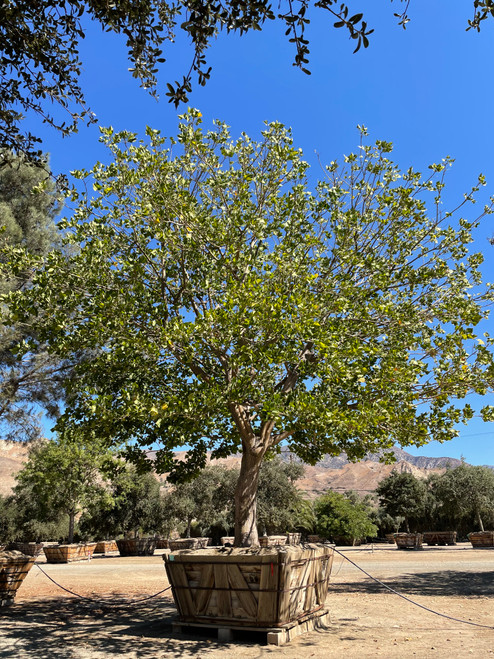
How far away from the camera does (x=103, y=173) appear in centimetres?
907

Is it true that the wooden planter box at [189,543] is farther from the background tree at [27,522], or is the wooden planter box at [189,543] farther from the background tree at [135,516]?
the background tree at [27,522]

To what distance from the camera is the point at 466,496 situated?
4069 centimetres

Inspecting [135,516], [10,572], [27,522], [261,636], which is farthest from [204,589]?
[27,522]

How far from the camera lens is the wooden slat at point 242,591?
24.5 ft

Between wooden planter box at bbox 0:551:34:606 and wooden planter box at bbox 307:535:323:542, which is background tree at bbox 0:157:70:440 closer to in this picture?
wooden planter box at bbox 0:551:34:606

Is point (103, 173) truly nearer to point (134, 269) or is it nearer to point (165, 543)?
point (134, 269)

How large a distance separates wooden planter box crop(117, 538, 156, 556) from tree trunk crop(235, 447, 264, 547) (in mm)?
23466

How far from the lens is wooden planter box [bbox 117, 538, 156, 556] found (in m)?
30.0

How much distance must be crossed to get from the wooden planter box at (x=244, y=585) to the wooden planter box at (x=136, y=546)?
23938mm

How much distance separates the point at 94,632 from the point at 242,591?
284 centimetres

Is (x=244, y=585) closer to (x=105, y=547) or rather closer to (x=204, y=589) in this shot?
(x=204, y=589)

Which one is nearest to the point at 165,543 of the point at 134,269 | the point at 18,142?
the point at 134,269

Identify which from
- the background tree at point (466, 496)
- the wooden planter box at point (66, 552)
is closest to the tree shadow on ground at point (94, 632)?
the wooden planter box at point (66, 552)

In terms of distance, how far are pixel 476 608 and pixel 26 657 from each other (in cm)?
824
